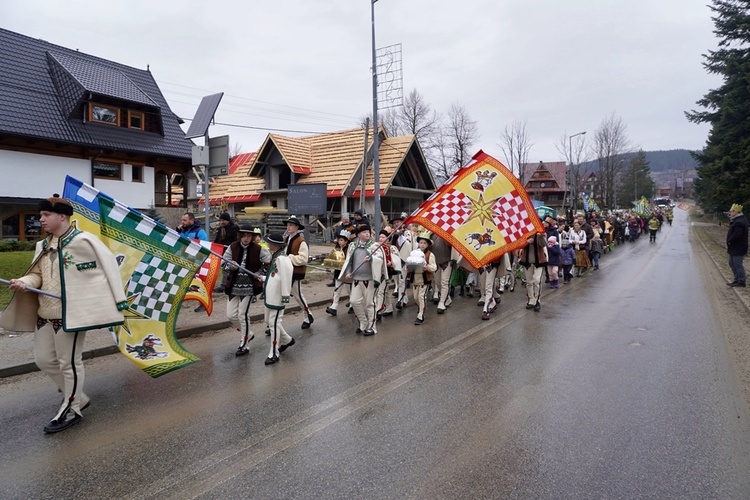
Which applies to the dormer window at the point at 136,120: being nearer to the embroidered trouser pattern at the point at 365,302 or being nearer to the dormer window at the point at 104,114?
the dormer window at the point at 104,114

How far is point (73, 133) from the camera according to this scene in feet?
68.8

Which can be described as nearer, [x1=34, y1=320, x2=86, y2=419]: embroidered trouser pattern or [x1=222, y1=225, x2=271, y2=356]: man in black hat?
[x1=34, y1=320, x2=86, y2=419]: embroidered trouser pattern

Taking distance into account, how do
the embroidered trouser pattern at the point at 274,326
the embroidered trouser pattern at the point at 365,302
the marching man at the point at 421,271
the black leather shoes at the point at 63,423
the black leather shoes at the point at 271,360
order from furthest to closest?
the marching man at the point at 421,271
the embroidered trouser pattern at the point at 365,302
the embroidered trouser pattern at the point at 274,326
the black leather shoes at the point at 271,360
the black leather shoes at the point at 63,423

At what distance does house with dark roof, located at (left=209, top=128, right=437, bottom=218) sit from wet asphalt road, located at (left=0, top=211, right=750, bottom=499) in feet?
58.9

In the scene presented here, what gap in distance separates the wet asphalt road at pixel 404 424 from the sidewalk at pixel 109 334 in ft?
1.04

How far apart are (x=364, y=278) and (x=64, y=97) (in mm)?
21307

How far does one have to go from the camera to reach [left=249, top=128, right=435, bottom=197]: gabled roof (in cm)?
2439

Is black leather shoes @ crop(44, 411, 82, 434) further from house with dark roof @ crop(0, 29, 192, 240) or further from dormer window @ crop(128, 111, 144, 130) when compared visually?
dormer window @ crop(128, 111, 144, 130)

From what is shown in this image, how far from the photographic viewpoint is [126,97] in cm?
2284

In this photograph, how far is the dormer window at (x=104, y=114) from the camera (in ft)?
72.2

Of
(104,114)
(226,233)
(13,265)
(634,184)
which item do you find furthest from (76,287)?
(634,184)

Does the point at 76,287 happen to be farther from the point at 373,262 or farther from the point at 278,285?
the point at 373,262

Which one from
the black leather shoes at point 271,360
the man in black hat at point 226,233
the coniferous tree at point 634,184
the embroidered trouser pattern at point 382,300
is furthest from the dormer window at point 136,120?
the coniferous tree at point 634,184

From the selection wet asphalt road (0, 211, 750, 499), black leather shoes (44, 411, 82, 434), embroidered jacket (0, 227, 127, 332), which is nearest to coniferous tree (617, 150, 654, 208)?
wet asphalt road (0, 211, 750, 499)
